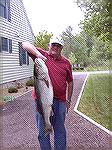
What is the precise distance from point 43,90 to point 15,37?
2.22m

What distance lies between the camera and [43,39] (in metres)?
4.81

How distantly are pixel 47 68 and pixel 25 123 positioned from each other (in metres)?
2.63

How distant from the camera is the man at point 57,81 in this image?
4.03 meters

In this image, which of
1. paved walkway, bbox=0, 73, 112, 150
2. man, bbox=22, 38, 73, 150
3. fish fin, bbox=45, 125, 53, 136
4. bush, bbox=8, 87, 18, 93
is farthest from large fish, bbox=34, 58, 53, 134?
bush, bbox=8, 87, 18, 93

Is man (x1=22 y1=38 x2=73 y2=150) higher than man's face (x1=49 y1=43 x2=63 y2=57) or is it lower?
lower

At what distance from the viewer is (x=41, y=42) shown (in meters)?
4.87

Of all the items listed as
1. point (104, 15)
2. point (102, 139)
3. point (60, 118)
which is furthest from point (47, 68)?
point (104, 15)

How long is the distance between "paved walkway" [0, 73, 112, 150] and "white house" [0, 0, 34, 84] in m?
0.57

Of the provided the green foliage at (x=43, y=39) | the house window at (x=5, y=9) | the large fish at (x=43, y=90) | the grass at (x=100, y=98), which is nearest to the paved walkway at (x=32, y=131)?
the grass at (x=100, y=98)

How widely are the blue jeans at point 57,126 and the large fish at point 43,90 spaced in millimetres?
99

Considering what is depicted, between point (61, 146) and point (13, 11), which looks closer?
point (61, 146)

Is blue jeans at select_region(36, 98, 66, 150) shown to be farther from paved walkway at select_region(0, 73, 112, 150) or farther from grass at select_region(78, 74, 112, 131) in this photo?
grass at select_region(78, 74, 112, 131)

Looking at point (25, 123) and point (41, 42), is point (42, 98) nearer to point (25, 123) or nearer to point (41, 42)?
point (41, 42)

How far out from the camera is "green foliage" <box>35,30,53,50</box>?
474 centimetres
